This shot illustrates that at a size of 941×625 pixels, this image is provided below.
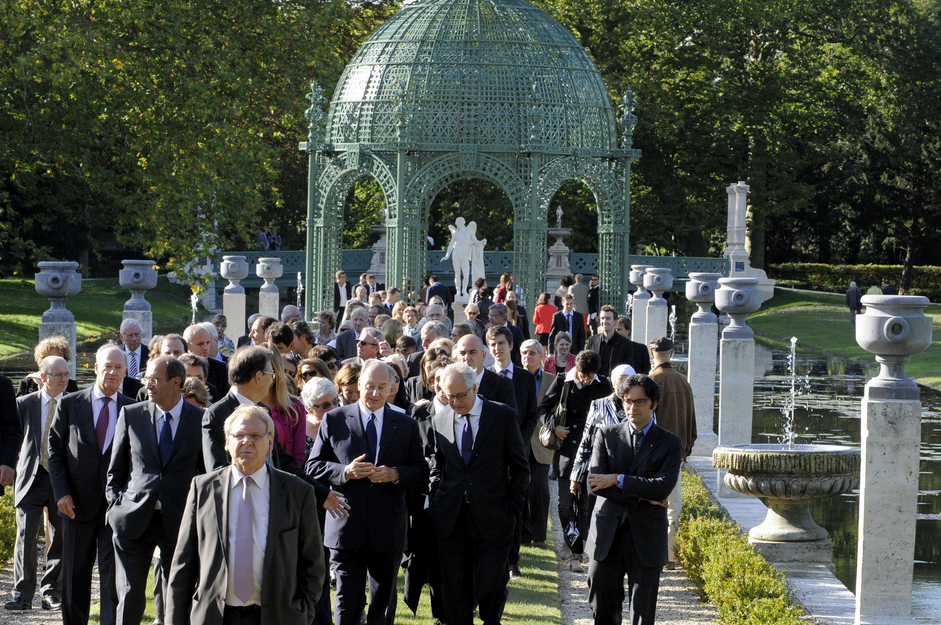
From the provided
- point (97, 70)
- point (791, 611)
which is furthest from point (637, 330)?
point (791, 611)

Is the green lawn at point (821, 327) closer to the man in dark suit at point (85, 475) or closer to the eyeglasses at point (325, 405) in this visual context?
the eyeglasses at point (325, 405)

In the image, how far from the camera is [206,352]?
10367 mm

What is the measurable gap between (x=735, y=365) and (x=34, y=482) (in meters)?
7.77

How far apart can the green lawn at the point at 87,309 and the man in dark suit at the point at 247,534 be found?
2329 centimetres

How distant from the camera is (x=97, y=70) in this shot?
2180cm

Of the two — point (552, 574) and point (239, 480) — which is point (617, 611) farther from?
point (239, 480)

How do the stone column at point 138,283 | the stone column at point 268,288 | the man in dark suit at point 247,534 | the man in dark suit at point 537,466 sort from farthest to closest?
the stone column at point 268,288
the stone column at point 138,283
the man in dark suit at point 537,466
the man in dark suit at point 247,534

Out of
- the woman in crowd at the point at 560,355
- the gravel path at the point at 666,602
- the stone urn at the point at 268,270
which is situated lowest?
the gravel path at the point at 666,602

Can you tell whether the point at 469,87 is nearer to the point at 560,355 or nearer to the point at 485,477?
the point at 560,355

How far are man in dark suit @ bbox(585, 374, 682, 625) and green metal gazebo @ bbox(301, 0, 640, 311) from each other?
17.3m

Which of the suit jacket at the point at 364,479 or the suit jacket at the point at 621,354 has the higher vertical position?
the suit jacket at the point at 621,354

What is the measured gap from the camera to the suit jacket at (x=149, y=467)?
25.4 ft

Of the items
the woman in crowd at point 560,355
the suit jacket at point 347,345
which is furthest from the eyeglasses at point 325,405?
the suit jacket at point 347,345

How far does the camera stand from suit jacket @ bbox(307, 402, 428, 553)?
8086 millimetres
